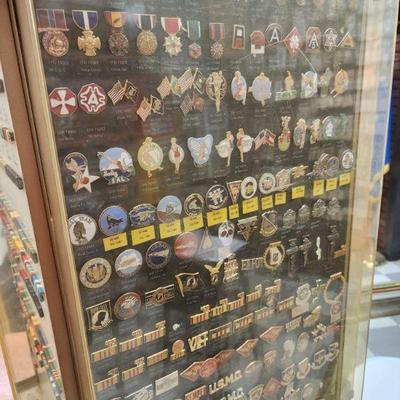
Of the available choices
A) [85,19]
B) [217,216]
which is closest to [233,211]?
[217,216]

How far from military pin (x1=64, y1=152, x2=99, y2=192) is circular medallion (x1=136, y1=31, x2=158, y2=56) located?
26cm

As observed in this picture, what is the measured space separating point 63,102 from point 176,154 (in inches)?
11.3

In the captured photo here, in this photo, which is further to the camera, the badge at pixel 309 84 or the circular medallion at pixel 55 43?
the badge at pixel 309 84

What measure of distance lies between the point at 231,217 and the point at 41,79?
589 mm

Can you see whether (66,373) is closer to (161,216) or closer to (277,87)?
(161,216)

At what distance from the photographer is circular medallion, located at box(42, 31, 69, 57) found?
2.49 ft

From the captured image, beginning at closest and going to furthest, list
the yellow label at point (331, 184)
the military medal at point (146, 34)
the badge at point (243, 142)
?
the military medal at point (146, 34) < the badge at point (243, 142) < the yellow label at point (331, 184)

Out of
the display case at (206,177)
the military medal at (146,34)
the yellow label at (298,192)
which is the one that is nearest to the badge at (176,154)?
the display case at (206,177)

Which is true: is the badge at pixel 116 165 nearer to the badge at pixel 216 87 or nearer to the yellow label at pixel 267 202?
the badge at pixel 216 87

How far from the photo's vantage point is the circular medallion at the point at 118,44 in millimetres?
832

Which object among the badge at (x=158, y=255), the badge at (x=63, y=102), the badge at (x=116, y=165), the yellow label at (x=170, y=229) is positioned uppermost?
the badge at (x=63, y=102)

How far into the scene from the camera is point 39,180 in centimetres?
85

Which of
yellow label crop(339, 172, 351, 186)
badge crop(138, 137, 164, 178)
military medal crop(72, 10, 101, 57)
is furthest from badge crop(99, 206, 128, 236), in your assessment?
yellow label crop(339, 172, 351, 186)

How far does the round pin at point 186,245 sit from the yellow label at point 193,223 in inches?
0.6
